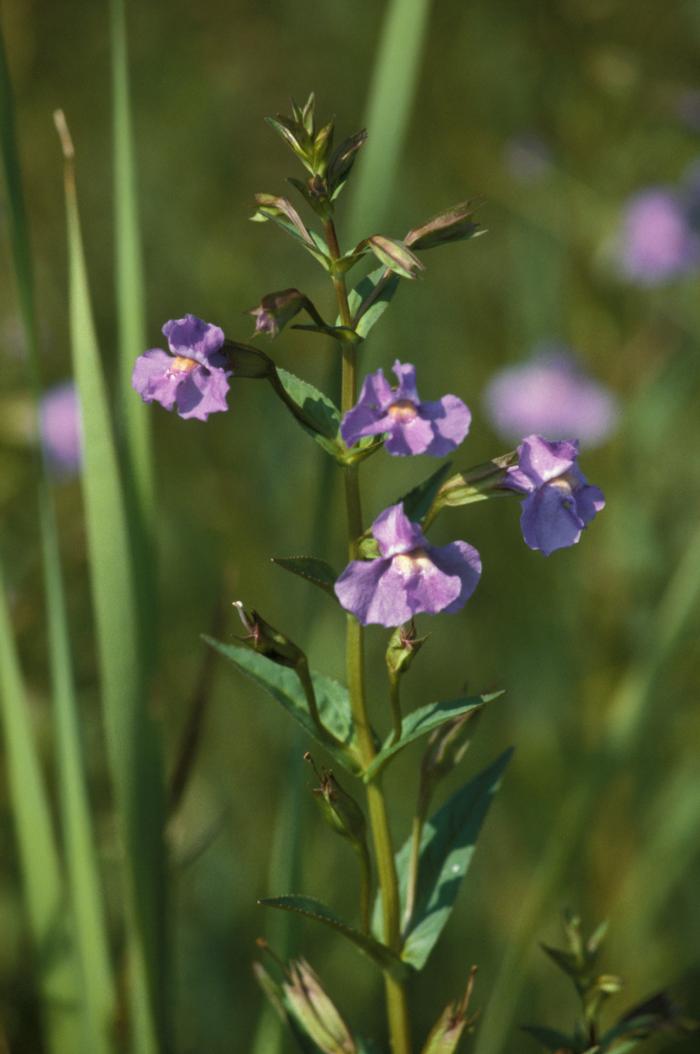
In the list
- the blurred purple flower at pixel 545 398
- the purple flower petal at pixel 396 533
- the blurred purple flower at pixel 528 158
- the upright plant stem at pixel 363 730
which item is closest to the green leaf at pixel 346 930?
the upright plant stem at pixel 363 730

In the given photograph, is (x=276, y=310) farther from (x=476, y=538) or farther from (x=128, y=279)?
(x=476, y=538)

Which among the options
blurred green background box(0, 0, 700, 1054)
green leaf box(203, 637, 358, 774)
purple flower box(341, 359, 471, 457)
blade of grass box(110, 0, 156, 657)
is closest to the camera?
purple flower box(341, 359, 471, 457)

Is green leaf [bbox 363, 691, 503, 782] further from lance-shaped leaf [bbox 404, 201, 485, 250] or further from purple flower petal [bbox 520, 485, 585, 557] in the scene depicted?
lance-shaped leaf [bbox 404, 201, 485, 250]

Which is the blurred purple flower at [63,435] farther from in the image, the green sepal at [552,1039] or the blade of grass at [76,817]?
the green sepal at [552,1039]

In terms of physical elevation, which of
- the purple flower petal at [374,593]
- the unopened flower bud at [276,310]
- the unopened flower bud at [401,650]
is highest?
the unopened flower bud at [276,310]

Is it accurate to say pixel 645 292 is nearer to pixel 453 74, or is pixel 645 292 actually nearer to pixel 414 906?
pixel 453 74

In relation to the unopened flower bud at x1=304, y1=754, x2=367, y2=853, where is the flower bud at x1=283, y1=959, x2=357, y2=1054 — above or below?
below

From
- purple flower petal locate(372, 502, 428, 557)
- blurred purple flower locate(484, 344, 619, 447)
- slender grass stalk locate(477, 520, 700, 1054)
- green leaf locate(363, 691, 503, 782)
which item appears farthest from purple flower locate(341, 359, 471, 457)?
blurred purple flower locate(484, 344, 619, 447)
